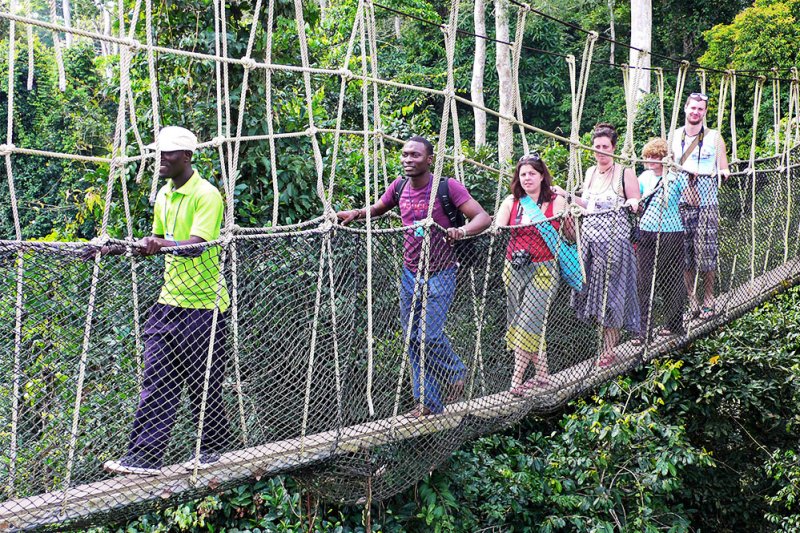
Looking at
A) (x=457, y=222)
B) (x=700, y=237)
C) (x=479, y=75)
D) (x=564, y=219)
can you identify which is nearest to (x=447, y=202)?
(x=457, y=222)

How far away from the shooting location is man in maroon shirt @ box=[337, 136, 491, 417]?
2.89 m

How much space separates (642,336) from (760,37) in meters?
6.48


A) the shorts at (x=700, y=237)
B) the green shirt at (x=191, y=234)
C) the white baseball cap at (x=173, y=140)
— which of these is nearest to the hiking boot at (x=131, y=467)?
the green shirt at (x=191, y=234)

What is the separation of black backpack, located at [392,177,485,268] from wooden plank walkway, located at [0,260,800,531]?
46cm

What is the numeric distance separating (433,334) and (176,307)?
0.84 metres

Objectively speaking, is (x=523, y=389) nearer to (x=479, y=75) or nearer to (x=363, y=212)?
(x=363, y=212)

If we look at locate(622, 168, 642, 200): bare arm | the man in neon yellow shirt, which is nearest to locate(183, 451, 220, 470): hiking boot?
the man in neon yellow shirt

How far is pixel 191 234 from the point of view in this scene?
2.47 meters

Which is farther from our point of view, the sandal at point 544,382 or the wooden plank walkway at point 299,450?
the sandal at point 544,382

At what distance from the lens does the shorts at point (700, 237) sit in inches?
153

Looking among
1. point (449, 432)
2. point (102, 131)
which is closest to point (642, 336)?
point (449, 432)

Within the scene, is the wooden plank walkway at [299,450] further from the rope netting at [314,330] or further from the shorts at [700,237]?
the shorts at [700,237]

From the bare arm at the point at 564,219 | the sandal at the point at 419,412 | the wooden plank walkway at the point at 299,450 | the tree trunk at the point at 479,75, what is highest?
the tree trunk at the point at 479,75

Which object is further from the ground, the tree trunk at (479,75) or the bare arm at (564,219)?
the tree trunk at (479,75)
